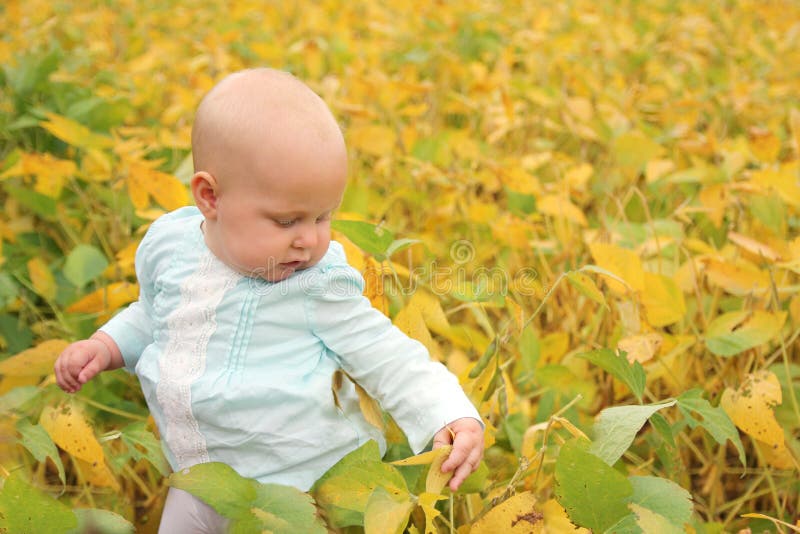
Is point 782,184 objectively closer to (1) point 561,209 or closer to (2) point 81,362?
(1) point 561,209

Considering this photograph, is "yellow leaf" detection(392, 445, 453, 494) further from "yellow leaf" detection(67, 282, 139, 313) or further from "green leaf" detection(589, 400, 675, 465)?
"yellow leaf" detection(67, 282, 139, 313)

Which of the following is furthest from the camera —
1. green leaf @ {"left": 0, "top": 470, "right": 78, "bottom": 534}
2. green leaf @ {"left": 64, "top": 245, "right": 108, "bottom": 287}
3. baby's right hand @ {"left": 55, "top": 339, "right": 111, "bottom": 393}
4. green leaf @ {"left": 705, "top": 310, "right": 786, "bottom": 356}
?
green leaf @ {"left": 64, "top": 245, "right": 108, "bottom": 287}

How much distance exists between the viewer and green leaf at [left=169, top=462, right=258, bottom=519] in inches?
25.8

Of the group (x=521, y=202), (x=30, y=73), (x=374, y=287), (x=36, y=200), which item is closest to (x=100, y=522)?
(x=374, y=287)

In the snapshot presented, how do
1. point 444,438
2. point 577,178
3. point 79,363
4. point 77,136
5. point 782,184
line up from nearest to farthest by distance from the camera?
point 444,438 → point 79,363 → point 782,184 → point 77,136 → point 577,178

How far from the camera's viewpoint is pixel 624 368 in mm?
807

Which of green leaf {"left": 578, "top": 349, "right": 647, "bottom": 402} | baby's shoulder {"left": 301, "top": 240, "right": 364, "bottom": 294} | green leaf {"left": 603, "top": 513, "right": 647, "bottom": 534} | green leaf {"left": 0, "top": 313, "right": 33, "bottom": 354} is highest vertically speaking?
baby's shoulder {"left": 301, "top": 240, "right": 364, "bottom": 294}

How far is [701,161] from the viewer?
1.53 m

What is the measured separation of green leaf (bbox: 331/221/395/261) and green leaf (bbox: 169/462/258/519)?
0.99ft

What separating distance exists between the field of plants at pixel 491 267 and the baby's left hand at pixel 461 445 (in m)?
0.02

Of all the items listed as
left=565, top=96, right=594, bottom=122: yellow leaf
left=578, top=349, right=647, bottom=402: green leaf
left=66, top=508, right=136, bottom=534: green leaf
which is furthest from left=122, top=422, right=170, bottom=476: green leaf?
left=565, top=96, right=594, bottom=122: yellow leaf

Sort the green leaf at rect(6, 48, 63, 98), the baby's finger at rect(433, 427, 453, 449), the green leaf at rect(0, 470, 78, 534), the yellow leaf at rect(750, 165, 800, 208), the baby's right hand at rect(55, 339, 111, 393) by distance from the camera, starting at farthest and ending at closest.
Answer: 1. the green leaf at rect(6, 48, 63, 98)
2. the yellow leaf at rect(750, 165, 800, 208)
3. the baby's right hand at rect(55, 339, 111, 393)
4. the baby's finger at rect(433, 427, 453, 449)
5. the green leaf at rect(0, 470, 78, 534)

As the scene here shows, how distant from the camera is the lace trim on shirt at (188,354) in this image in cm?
77

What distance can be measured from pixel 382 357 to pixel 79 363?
0.32 metres
